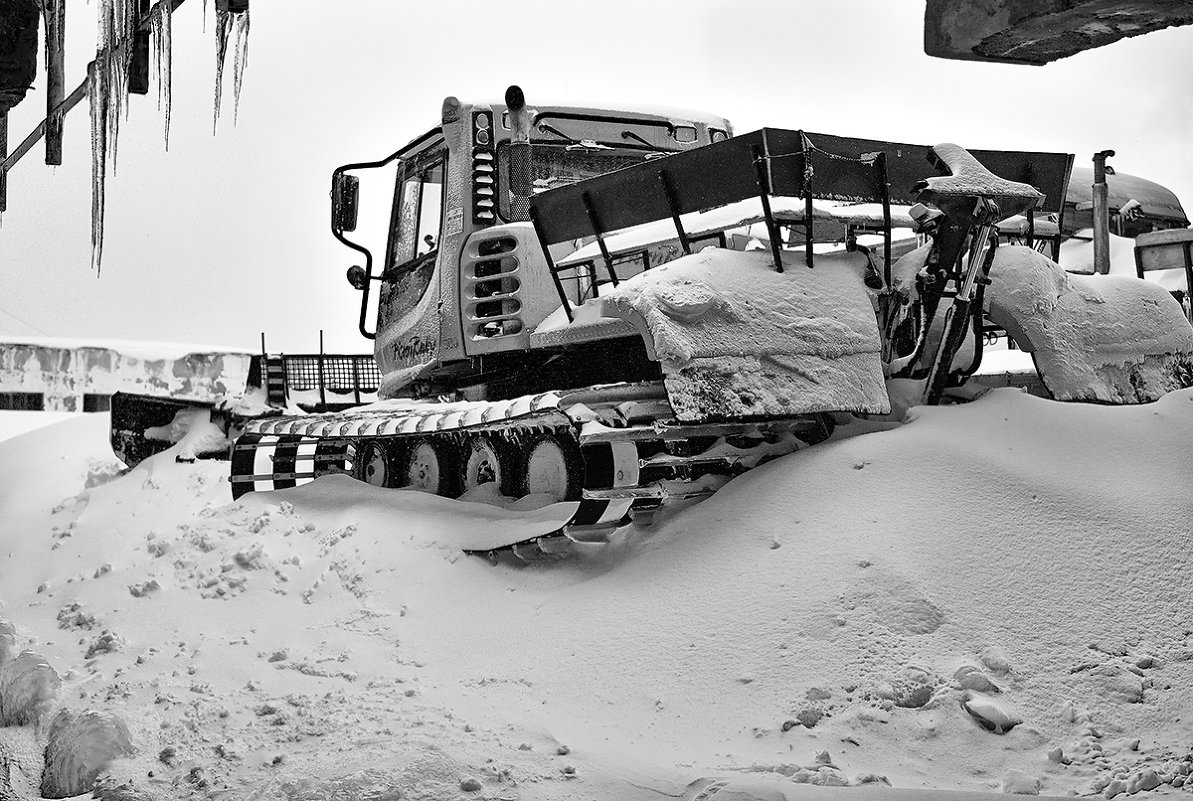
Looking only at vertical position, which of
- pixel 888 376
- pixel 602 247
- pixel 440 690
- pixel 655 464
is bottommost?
pixel 440 690

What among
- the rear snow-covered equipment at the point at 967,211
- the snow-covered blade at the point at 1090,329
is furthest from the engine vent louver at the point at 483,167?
the snow-covered blade at the point at 1090,329

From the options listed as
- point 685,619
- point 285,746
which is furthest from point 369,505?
point 285,746

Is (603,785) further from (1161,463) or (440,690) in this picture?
(1161,463)

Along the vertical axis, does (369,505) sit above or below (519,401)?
below

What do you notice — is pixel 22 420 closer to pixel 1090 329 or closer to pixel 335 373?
pixel 335 373

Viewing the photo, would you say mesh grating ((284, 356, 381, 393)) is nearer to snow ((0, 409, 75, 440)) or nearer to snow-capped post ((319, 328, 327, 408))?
snow-capped post ((319, 328, 327, 408))

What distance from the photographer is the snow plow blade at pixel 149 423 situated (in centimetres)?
847

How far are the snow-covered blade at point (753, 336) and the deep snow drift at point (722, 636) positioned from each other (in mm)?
282

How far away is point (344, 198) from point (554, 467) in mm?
2748

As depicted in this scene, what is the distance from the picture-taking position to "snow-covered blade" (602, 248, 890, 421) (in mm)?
4844

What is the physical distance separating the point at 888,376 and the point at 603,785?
3.12m

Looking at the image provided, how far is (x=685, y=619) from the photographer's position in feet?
13.9

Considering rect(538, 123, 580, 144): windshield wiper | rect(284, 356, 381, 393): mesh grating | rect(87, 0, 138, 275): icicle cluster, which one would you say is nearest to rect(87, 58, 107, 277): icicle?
rect(87, 0, 138, 275): icicle cluster

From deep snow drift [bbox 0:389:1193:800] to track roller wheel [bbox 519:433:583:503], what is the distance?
18.6 inches
